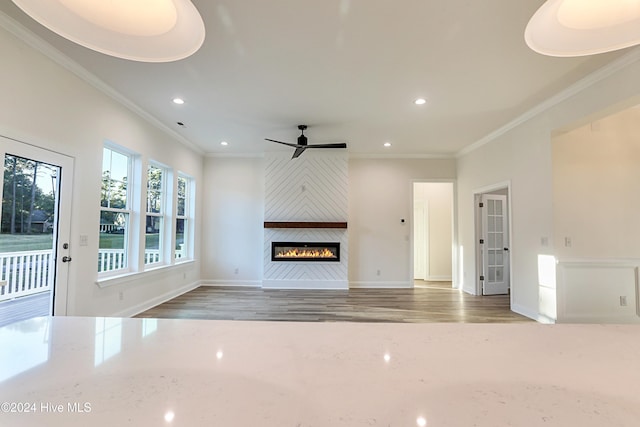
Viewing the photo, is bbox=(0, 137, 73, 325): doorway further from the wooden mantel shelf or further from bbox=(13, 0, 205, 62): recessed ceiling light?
the wooden mantel shelf

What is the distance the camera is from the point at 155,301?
4.48 m

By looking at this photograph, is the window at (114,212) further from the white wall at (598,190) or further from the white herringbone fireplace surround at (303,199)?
the white wall at (598,190)

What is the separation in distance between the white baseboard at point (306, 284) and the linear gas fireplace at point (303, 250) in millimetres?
459

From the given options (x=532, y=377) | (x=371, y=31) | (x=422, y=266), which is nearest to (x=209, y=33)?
(x=371, y=31)

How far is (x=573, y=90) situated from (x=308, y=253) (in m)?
4.64

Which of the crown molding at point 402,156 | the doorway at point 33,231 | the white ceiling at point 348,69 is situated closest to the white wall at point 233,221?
the white ceiling at point 348,69

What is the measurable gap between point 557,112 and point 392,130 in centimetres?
212

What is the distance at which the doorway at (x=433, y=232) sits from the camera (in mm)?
7094

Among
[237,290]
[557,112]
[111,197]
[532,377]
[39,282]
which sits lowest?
[237,290]

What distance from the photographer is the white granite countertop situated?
514 mm

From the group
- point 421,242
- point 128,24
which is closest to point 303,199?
point 421,242

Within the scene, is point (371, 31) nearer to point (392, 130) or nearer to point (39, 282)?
point (392, 130)

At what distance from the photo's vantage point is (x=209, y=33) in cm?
241

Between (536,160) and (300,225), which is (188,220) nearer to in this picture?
(300,225)
